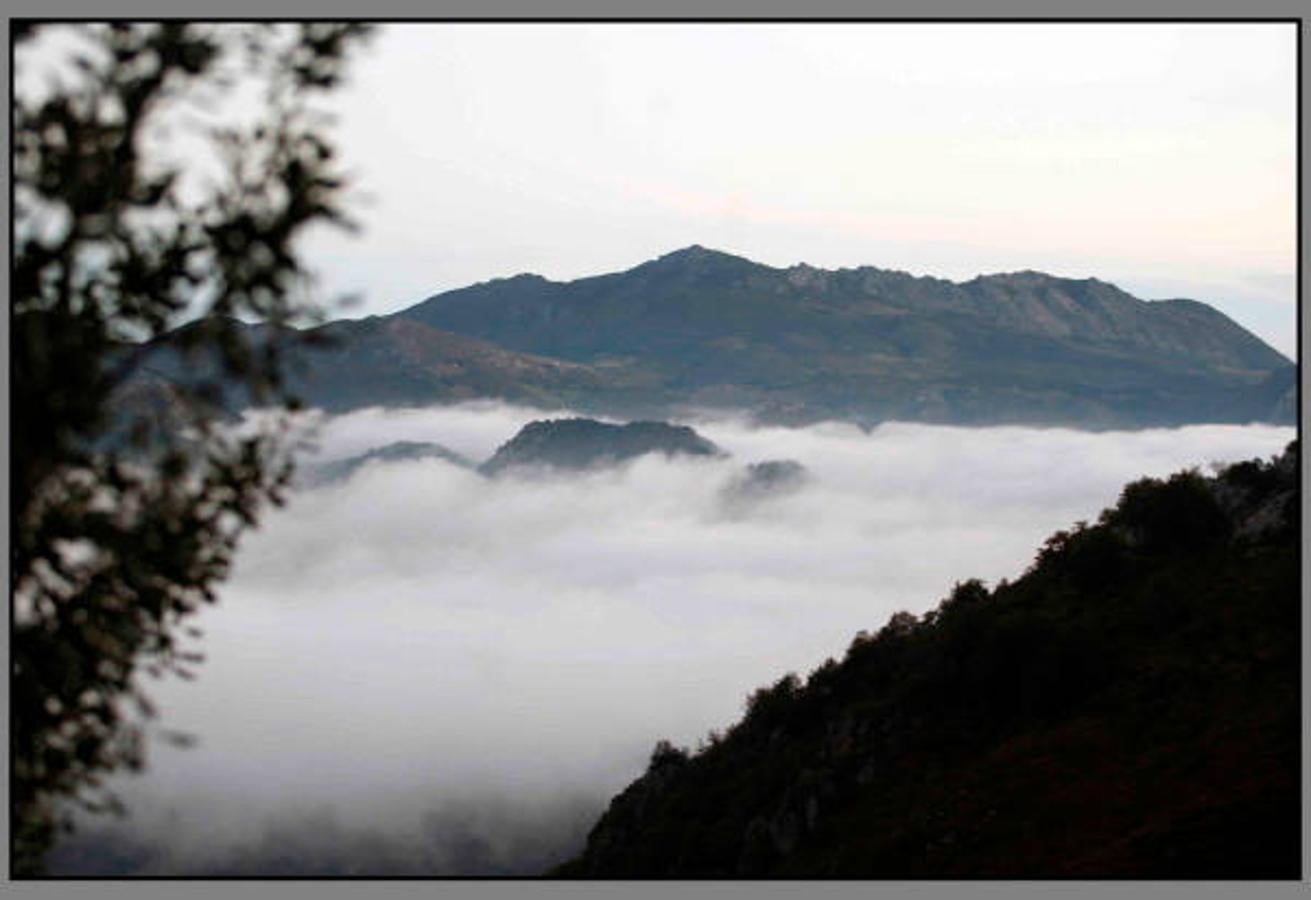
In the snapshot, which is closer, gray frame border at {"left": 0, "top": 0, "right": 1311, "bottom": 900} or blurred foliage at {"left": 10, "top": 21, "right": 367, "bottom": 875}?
blurred foliage at {"left": 10, "top": 21, "right": 367, "bottom": 875}

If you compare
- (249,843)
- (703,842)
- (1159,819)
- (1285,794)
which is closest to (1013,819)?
(1159,819)

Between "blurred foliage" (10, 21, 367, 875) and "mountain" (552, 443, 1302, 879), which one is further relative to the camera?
"mountain" (552, 443, 1302, 879)

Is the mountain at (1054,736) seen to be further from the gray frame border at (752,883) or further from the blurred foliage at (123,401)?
the blurred foliage at (123,401)

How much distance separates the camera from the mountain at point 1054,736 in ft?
86.4

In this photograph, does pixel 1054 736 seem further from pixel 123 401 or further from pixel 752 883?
pixel 123 401

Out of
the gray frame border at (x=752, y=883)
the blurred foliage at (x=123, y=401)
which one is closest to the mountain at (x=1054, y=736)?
the gray frame border at (x=752, y=883)

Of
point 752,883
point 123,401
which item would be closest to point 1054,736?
point 752,883

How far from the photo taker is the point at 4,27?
58.6 ft

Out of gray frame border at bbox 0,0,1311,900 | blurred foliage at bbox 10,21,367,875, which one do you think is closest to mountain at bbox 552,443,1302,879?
gray frame border at bbox 0,0,1311,900

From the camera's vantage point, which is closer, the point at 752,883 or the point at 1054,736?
the point at 752,883

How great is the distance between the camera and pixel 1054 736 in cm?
3434

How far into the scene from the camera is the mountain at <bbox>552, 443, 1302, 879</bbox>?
2633 centimetres

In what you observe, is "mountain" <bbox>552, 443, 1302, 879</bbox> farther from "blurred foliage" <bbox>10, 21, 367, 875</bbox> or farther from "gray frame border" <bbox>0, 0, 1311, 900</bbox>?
"blurred foliage" <bbox>10, 21, 367, 875</bbox>

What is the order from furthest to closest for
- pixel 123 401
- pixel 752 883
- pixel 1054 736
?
pixel 1054 736 < pixel 752 883 < pixel 123 401
